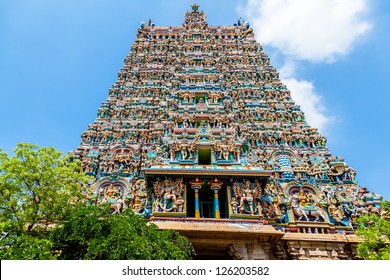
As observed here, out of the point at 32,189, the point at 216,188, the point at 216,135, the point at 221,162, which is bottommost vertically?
the point at 32,189

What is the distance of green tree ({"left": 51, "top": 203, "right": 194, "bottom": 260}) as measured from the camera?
322 inches

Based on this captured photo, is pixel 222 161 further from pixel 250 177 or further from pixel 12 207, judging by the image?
pixel 12 207

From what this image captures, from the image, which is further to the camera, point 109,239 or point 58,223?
point 58,223

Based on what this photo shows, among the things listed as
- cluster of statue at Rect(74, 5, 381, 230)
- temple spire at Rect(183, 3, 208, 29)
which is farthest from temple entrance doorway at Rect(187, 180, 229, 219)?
temple spire at Rect(183, 3, 208, 29)

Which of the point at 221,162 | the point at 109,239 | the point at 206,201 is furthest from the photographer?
the point at 221,162

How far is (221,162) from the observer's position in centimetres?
1625

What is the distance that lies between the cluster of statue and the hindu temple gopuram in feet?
0.21

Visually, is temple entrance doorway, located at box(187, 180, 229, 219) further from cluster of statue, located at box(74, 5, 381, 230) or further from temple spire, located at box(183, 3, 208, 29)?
temple spire, located at box(183, 3, 208, 29)

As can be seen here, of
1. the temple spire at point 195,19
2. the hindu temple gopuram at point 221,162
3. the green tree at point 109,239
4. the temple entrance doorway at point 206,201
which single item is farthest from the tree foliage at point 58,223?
the temple spire at point 195,19

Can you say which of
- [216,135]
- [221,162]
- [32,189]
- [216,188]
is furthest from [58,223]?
[216,135]

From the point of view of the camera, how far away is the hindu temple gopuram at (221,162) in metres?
13.6

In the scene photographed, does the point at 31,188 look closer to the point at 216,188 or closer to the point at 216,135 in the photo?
the point at 216,188

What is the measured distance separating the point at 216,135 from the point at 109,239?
10737 millimetres

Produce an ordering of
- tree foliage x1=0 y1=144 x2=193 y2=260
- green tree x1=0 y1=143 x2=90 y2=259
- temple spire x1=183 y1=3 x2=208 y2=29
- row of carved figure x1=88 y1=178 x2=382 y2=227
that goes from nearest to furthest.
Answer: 1. tree foliage x1=0 y1=144 x2=193 y2=260
2. green tree x1=0 y1=143 x2=90 y2=259
3. row of carved figure x1=88 y1=178 x2=382 y2=227
4. temple spire x1=183 y1=3 x2=208 y2=29
